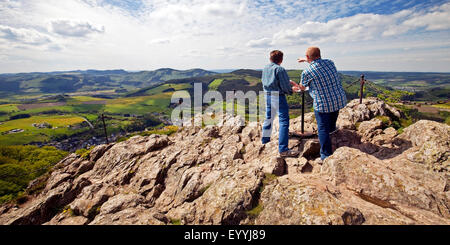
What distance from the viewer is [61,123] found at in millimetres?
167125

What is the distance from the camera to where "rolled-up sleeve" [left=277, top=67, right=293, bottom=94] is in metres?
7.72

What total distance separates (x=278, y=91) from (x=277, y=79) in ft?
1.70

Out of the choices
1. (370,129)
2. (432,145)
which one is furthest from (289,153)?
(370,129)

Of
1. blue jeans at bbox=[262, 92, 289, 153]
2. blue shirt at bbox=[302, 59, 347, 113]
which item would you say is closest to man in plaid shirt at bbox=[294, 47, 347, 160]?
blue shirt at bbox=[302, 59, 347, 113]

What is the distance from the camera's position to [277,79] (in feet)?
26.0

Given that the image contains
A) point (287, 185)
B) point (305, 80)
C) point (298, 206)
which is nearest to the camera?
point (298, 206)

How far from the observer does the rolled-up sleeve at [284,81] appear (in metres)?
7.72

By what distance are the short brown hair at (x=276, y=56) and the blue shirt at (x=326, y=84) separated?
4.43ft

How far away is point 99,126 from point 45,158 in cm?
16209

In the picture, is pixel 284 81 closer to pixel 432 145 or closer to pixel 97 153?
pixel 432 145

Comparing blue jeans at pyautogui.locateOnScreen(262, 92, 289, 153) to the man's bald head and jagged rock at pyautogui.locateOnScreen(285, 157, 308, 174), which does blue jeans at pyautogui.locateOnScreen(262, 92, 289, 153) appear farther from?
the man's bald head

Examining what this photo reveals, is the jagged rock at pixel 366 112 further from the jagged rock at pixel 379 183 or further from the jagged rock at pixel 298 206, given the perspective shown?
the jagged rock at pixel 298 206
